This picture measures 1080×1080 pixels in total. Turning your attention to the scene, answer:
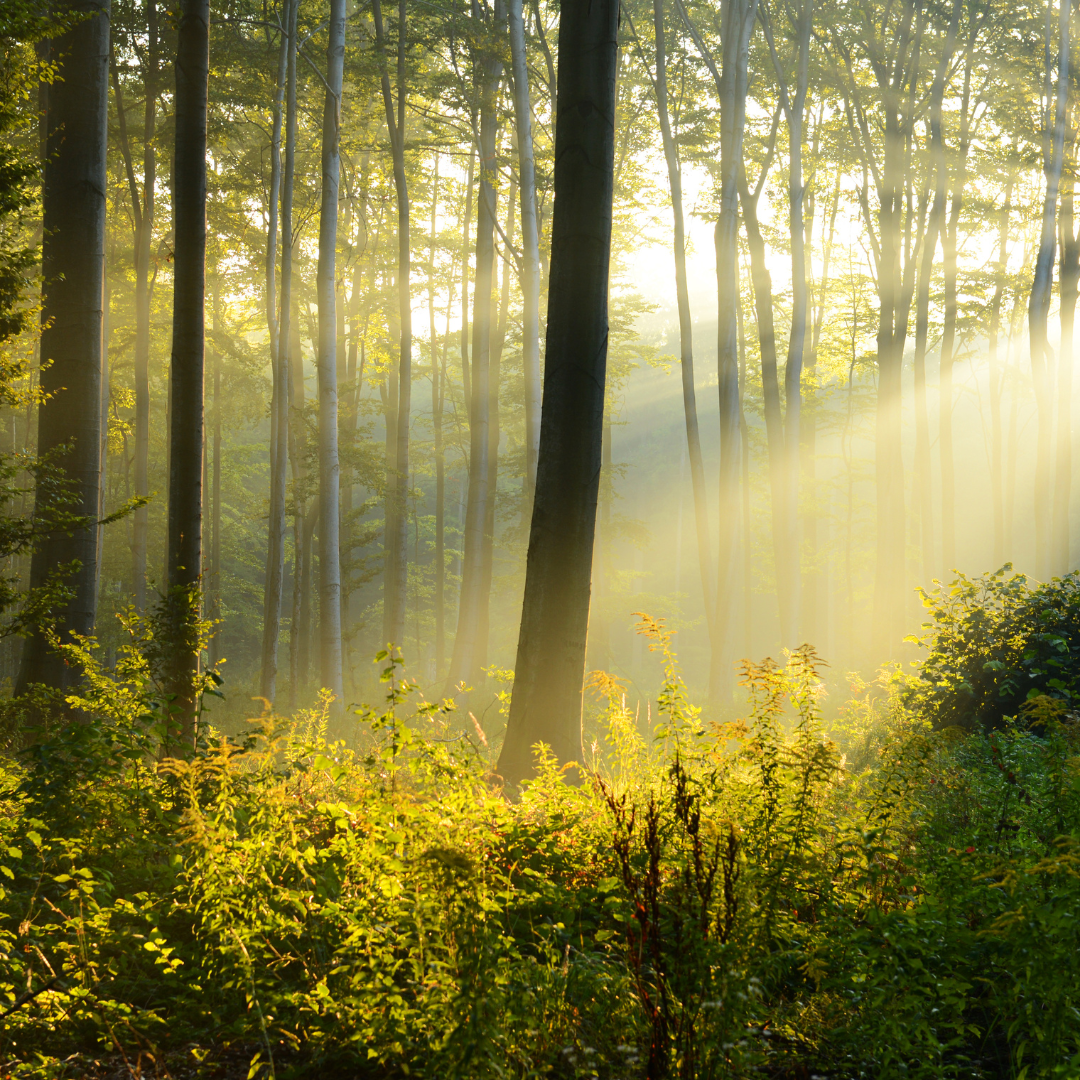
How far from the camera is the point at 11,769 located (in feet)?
15.4

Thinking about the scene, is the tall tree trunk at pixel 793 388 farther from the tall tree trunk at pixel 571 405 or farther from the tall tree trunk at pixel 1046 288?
the tall tree trunk at pixel 571 405

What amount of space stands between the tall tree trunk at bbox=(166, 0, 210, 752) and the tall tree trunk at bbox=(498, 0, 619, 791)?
3.04m

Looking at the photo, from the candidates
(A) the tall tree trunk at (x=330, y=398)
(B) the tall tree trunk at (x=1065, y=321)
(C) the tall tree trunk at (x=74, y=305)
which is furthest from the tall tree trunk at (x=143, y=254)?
(B) the tall tree trunk at (x=1065, y=321)

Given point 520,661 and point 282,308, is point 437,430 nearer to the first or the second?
point 282,308

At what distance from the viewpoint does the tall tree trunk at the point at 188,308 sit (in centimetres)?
689

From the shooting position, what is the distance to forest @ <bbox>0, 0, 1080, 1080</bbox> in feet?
8.13

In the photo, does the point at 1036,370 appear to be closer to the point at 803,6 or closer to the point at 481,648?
the point at 803,6

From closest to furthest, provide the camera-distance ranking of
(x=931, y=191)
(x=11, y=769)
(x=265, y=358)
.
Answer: (x=11, y=769)
(x=931, y=191)
(x=265, y=358)

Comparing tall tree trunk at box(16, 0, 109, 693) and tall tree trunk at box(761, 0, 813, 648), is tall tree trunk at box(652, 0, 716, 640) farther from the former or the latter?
tall tree trunk at box(16, 0, 109, 693)

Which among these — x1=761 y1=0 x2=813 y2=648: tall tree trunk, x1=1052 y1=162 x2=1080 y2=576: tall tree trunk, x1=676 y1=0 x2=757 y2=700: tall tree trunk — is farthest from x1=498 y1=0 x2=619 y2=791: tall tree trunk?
x1=1052 y1=162 x2=1080 y2=576: tall tree trunk

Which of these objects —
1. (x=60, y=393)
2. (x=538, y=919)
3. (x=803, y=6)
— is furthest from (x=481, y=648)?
(x=803, y=6)

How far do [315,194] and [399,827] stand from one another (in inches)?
726

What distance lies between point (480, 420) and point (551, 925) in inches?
519

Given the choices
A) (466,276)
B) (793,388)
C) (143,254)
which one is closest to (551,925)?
(793,388)
